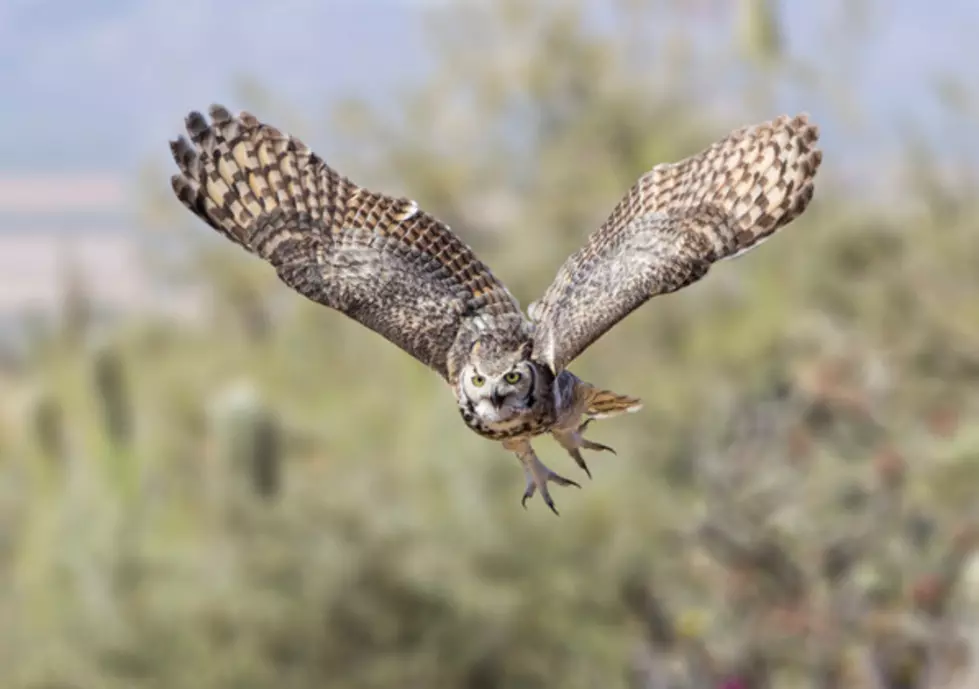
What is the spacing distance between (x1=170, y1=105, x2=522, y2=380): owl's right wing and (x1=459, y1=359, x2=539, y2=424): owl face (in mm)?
109

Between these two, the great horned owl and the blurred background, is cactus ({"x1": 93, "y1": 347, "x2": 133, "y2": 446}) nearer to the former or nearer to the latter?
the blurred background

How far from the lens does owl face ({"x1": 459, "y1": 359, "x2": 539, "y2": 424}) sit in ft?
4.25

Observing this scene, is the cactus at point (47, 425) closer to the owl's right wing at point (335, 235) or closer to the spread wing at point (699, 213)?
the owl's right wing at point (335, 235)

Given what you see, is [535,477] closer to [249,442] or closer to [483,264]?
[483,264]

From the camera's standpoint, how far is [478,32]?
488 inches

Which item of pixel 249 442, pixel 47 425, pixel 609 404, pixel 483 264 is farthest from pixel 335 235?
pixel 47 425

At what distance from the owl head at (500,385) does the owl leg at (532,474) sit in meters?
0.07

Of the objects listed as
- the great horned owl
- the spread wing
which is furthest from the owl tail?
the spread wing

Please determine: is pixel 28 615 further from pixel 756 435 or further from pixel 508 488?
pixel 756 435

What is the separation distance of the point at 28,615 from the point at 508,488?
6.98ft

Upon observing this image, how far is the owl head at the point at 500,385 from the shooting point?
4.25 ft

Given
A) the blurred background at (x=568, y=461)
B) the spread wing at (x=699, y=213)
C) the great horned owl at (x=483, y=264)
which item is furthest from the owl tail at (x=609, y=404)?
the blurred background at (x=568, y=461)

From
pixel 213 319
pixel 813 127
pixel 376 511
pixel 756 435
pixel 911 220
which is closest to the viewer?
pixel 813 127

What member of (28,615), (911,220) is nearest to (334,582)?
(28,615)
